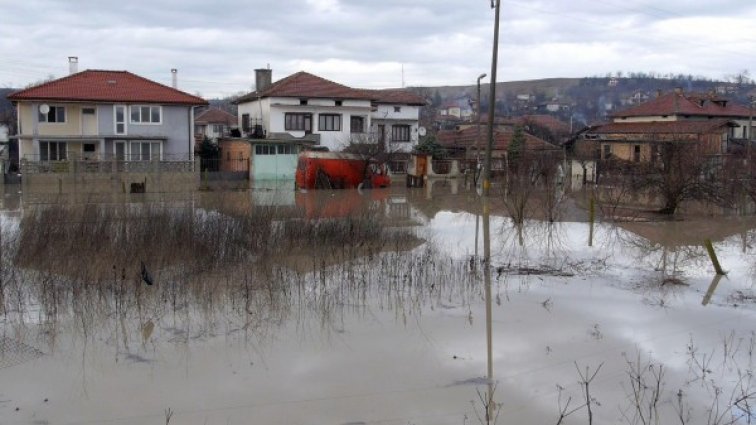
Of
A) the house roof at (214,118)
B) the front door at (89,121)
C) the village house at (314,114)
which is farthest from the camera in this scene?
the house roof at (214,118)

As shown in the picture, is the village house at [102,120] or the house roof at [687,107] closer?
the village house at [102,120]

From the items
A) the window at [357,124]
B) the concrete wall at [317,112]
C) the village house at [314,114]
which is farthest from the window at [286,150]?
the window at [357,124]

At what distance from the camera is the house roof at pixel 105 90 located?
4166cm

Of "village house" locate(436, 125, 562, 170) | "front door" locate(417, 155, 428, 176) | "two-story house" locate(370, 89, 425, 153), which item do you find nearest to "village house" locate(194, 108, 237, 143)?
"two-story house" locate(370, 89, 425, 153)

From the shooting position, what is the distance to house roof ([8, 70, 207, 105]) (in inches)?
1640

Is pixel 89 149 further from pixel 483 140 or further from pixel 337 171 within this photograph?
pixel 483 140

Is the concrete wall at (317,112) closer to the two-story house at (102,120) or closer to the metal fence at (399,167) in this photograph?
the metal fence at (399,167)

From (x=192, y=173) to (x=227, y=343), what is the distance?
30.2 m

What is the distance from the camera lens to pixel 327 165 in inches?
1601

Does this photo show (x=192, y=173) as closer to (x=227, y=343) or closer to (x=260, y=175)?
(x=260, y=175)

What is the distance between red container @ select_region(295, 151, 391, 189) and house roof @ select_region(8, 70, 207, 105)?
8.31 m

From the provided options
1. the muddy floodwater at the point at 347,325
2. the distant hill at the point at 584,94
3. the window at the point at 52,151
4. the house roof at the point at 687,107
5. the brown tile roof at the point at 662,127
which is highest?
the distant hill at the point at 584,94

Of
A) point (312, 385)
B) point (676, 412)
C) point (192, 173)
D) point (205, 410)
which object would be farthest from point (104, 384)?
point (192, 173)

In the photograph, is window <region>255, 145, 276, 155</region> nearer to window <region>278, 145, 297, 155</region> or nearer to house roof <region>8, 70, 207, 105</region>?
window <region>278, 145, 297, 155</region>
